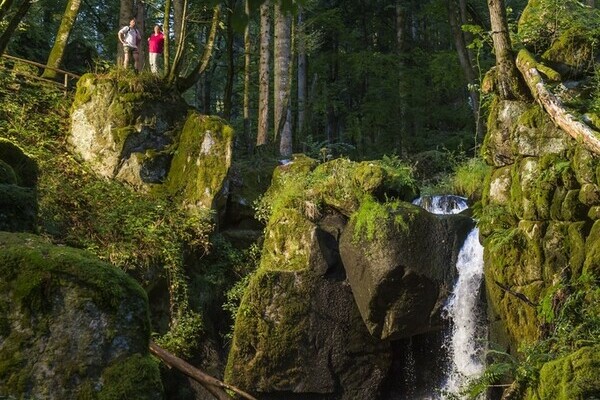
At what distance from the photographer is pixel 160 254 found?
10.9m

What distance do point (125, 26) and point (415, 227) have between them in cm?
851

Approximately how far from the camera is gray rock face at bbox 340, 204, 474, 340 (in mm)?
9375

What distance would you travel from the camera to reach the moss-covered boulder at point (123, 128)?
12.2 metres

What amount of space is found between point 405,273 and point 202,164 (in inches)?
192

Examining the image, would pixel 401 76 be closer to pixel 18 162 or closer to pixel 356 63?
pixel 356 63

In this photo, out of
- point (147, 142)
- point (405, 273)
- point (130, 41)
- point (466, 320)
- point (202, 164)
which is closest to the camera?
point (405, 273)

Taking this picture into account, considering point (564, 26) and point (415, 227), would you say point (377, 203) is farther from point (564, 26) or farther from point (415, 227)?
point (564, 26)

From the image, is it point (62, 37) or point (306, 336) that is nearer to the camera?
point (306, 336)

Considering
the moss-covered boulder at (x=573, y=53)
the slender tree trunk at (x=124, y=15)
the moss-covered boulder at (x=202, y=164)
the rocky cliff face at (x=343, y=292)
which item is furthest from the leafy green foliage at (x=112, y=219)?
the moss-covered boulder at (x=573, y=53)

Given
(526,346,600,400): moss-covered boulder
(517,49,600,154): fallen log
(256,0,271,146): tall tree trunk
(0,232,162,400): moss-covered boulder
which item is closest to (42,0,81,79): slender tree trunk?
(256,0,271,146): tall tree trunk

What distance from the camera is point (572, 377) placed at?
628 centimetres

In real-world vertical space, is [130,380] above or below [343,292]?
above

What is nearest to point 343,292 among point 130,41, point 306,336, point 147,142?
point 306,336

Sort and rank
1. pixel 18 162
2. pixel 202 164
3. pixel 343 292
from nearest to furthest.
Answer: pixel 18 162 → pixel 343 292 → pixel 202 164
